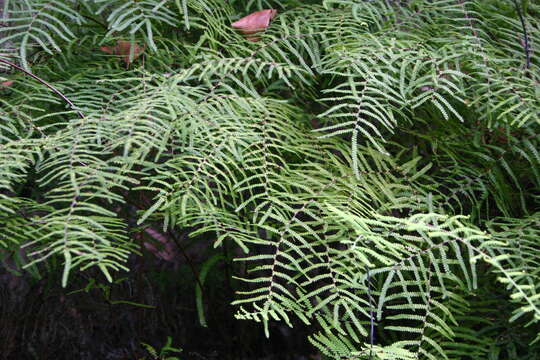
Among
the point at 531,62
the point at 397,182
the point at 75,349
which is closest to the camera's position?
the point at 397,182

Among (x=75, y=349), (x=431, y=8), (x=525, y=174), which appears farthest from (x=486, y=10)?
(x=75, y=349)

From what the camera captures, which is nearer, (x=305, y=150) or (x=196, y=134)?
(x=196, y=134)

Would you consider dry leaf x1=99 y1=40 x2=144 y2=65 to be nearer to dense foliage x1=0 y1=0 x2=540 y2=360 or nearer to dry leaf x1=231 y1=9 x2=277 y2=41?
dense foliage x1=0 y1=0 x2=540 y2=360

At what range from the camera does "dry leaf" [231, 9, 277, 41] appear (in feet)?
3.08

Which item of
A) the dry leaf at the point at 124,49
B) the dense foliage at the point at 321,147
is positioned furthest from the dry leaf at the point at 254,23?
the dry leaf at the point at 124,49

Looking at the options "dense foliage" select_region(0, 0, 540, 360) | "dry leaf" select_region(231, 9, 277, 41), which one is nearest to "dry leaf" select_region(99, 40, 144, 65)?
"dense foliage" select_region(0, 0, 540, 360)

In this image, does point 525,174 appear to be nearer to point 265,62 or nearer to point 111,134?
point 265,62

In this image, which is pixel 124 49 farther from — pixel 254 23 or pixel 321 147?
pixel 321 147

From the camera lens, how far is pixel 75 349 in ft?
4.11

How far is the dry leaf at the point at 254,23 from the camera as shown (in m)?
0.94

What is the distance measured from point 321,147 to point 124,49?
36 centimetres

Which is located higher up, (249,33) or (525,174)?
(249,33)

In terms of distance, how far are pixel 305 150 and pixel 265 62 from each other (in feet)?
0.45

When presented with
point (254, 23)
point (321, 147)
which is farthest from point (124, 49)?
point (321, 147)
